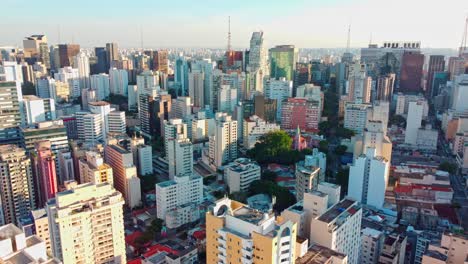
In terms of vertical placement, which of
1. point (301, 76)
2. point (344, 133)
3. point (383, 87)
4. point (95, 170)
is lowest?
point (344, 133)

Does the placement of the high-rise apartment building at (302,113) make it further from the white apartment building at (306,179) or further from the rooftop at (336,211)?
the rooftop at (336,211)

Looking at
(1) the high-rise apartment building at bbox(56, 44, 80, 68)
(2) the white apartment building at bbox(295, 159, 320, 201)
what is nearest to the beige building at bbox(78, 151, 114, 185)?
(2) the white apartment building at bbox(295, 159, 320, 201)

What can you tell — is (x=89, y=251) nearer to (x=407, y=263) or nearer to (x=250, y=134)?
(x=407, y=263)

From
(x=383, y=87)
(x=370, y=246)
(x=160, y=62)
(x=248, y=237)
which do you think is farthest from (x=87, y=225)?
(x=160, y=62)

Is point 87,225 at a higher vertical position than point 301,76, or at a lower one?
lower

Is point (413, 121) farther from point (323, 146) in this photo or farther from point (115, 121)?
point (115, 121)

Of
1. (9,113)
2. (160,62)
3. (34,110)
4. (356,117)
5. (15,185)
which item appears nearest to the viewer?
(15,185)

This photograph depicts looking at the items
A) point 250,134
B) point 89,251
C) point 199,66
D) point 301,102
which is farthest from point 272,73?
point 89,251
